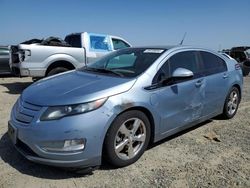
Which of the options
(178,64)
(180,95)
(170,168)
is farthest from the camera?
(178,64)

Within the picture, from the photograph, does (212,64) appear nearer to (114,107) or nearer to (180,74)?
(180,74)

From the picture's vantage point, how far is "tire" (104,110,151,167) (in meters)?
3.79

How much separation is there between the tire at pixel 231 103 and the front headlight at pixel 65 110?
339 cm

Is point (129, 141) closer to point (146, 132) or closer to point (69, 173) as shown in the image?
point (146, 132)

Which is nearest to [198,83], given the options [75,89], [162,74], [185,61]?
[185,61]

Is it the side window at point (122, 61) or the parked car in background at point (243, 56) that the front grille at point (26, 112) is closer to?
the side window at point (122, 61)

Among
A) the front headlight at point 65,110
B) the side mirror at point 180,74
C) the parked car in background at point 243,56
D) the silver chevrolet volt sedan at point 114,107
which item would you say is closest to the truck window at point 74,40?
the silver chevrolet volt sedan at point 114,107

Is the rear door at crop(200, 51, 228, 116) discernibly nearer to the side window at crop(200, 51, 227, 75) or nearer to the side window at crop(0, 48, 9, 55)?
the side window at crop(200, 51, 227, 75)

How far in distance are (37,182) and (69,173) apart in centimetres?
39

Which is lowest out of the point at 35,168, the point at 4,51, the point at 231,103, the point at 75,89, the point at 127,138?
the point at 35,168

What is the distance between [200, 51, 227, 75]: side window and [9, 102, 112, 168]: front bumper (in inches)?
98.8

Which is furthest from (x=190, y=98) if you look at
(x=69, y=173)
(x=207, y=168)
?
(x=69, y=173)

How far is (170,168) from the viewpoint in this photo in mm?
4055

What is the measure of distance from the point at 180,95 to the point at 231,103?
2122 mm
